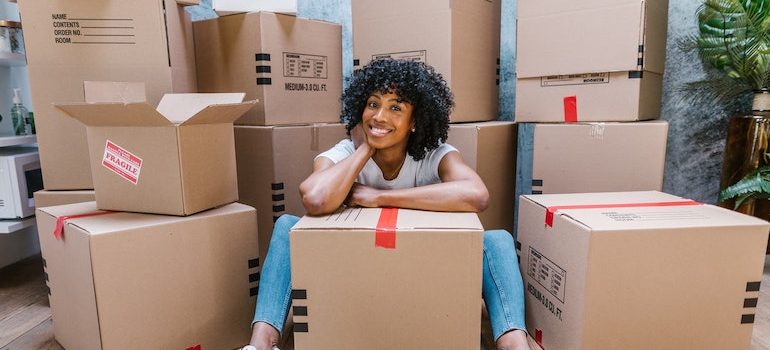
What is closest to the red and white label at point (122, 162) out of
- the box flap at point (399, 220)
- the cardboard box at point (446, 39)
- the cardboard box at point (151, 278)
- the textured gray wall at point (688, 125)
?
the cardboard box at point (151, 278)

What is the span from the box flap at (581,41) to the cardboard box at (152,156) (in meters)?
1.08

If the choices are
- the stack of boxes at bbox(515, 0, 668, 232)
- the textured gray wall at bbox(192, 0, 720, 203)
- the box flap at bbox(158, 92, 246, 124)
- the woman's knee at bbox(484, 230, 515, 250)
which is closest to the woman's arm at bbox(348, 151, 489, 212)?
the woman's knee at bbox(484, 230, 515, 250)

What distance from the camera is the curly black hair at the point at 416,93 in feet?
4.65

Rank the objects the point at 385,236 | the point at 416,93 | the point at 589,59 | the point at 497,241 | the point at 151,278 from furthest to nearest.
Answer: the point at 589,59 < the point at 416,93 < the point at 497,241 < the point at 151,278 < the point at 385,236

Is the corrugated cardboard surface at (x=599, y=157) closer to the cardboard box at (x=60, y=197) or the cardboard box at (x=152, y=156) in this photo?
the cardboard box at (x=152, y=156)

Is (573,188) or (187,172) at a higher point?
(187,172)

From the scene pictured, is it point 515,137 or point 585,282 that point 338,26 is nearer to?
point 515,137

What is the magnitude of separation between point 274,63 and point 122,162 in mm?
733

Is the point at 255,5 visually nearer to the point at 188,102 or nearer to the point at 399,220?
the point at 188,102

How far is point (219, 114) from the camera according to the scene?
4.34 ft

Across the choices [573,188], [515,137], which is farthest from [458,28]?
[573,188]

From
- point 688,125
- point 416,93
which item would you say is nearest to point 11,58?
point 416,93

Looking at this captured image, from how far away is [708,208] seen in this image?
125 centimetres

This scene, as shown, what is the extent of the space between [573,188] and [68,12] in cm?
181
